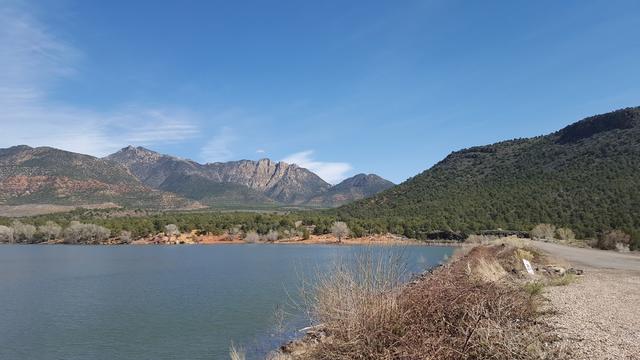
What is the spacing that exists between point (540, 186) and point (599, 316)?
3054 inches

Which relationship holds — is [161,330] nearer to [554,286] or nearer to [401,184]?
[554,286]

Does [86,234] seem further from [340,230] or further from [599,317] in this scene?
[599,317]

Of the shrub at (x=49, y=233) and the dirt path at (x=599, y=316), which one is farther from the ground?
the shrub at (x=49, y=233)

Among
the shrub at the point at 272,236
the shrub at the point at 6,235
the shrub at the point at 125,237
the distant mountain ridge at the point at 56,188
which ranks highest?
the distant mountain ridge at the point at 56,188

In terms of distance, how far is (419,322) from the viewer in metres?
8.20

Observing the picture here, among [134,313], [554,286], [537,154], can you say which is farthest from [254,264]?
[537,154]

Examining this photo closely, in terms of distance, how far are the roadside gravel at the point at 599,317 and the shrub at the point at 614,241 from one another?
1169 inches

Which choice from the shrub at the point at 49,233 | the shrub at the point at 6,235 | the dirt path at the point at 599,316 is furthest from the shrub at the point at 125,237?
the dirt path at the point at 599,316

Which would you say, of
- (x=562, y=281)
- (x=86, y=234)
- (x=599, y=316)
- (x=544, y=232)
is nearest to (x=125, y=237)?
(x=86, y=234)

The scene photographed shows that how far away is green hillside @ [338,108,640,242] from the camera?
67750 millimetres

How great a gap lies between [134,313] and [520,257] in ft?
63.6

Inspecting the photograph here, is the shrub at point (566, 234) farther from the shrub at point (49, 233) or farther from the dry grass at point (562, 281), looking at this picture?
the shrub at point (49, 233)

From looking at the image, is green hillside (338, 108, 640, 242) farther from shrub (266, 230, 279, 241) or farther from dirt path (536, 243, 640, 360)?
dirt path (536, 243, 640, 360)

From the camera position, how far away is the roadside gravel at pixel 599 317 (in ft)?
30.1
